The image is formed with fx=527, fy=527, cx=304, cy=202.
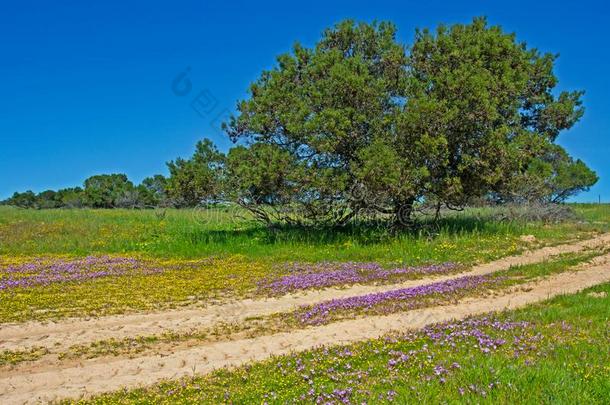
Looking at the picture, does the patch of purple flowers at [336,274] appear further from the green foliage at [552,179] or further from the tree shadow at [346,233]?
the green foliage at [552,179]

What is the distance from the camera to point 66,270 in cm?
1880

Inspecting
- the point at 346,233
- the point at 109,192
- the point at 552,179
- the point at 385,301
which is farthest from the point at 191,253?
the point at 109,192

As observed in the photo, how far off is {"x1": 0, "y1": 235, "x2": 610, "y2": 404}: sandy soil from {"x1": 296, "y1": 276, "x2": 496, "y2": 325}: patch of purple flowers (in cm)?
58

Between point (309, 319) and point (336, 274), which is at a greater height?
point (336, 274)

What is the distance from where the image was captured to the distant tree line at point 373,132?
23156mm

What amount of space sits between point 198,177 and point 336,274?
11.4 m

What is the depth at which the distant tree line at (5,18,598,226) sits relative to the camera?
76.0 ft

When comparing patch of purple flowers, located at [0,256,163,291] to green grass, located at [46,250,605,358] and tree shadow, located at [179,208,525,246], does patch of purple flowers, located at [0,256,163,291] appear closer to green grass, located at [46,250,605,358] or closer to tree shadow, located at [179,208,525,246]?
tree shadow, located at [179,208,525,246]

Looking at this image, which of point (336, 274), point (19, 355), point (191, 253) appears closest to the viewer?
point (19, 355)

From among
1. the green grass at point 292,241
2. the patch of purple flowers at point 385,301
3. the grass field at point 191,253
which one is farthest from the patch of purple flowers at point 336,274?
the patch of purple flowers at point 385,301

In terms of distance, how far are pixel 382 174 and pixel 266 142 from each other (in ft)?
22.7

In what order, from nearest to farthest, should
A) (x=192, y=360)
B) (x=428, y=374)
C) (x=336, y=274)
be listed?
(x=428, y=374)
(x=192, y=360)
(x=336, y=274)

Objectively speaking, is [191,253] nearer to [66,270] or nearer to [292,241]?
[292,241]

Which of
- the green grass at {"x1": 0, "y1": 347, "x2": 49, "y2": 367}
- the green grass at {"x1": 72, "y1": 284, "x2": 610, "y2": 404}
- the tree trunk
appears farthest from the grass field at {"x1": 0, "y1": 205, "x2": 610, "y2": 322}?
the green grass at {"x1": 72, "y1": 284, "x2": 610, "y2": 404}
